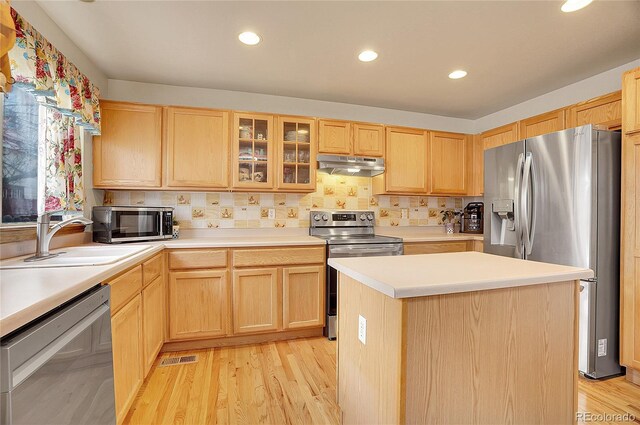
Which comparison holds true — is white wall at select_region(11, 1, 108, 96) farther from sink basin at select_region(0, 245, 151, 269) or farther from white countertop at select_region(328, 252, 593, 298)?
white countertop at select_region(328, 252, 593, 298)

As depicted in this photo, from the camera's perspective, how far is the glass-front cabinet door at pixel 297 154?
9.84ft

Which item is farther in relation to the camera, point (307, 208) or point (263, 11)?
point (307, 208)

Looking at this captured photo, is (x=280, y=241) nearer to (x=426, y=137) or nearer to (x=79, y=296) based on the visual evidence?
(x=79, y=296)

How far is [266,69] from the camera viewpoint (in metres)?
2.62

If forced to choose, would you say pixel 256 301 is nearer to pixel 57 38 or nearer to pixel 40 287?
pixel 40 287

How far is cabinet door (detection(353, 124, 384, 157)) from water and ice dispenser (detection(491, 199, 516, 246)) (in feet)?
4.13

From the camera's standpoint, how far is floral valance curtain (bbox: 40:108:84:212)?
1.95 metres

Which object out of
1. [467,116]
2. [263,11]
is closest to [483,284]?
[263,11]

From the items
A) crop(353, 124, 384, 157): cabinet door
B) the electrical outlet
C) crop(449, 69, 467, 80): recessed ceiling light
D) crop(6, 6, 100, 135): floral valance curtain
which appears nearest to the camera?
the electrical outlet

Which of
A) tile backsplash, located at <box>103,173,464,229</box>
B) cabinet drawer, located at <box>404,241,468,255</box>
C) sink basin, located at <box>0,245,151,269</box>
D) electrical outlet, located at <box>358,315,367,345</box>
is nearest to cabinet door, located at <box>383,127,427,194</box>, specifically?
tile backsplash, located at <box>103,173,464,229</box>

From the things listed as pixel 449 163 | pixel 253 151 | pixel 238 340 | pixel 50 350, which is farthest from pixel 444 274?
pixel 449 163

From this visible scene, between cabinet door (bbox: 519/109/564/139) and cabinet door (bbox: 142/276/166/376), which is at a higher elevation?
cabinet door (bbox: 519/109/564/139)

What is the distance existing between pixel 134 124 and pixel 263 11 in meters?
1.56

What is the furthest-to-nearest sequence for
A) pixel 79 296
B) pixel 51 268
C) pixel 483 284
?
pixel 51 268
pixel 79 296
pixel 483 284
